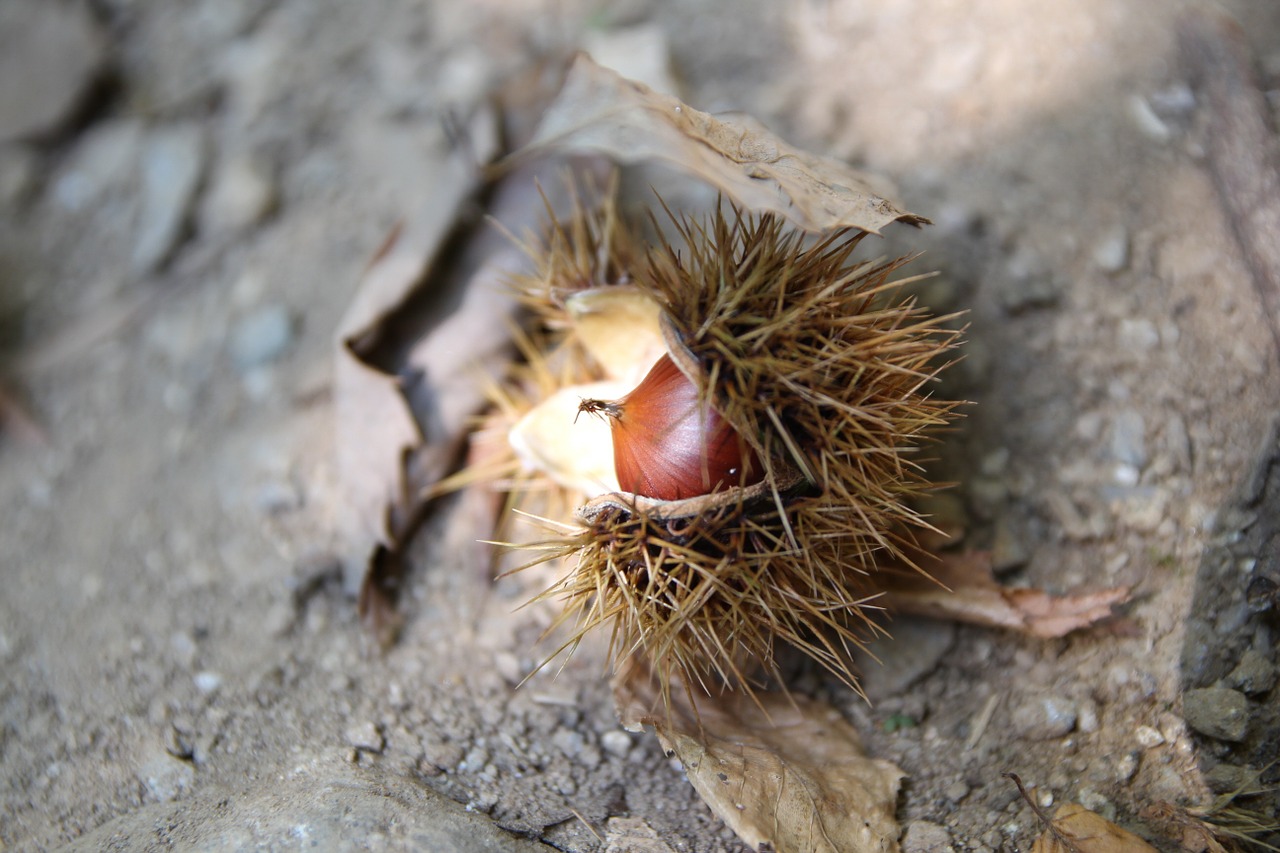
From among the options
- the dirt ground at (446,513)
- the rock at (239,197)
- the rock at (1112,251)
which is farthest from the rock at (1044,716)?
the rock at (239,197)

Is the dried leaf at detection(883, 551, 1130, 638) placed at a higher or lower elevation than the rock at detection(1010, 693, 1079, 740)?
higher

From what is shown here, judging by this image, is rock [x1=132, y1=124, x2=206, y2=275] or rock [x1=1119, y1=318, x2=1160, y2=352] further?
rock [x1=132, y1=124, x2=206, y2=275]

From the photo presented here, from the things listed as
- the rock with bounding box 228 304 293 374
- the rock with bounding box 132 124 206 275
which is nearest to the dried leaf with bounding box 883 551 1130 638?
the rock with bounding box 228 304 293 374

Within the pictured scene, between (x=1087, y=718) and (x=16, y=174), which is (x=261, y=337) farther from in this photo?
(x=1087, y=718)

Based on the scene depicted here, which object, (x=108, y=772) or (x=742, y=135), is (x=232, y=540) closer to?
(x=108, y=772)

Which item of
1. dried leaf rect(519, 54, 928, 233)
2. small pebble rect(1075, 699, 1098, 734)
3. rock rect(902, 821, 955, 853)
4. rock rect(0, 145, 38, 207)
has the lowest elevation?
rock rect(902, 821, 955, 853)

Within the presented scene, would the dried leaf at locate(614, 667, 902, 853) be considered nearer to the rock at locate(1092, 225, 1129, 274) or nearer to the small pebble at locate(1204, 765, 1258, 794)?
the small pebble at locate(1204, 765, 1258, 794)
